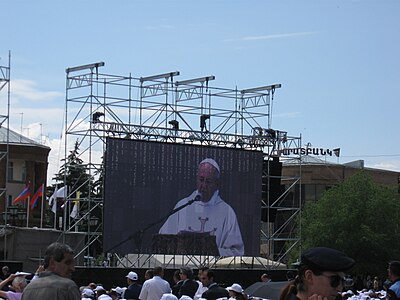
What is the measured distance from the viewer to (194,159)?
36.8 metres

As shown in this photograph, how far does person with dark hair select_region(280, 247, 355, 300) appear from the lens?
14.6ft

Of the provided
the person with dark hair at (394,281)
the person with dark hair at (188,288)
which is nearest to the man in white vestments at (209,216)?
the person with dark hair at (188,288)

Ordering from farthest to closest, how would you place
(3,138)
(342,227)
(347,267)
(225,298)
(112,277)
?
(3,138), (342,227), (112,277), (225,298), (347,267)

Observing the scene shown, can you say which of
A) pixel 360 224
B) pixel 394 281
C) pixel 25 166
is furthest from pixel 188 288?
pixel 25 166

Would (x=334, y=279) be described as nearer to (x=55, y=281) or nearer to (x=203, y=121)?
(x=55, y=281)

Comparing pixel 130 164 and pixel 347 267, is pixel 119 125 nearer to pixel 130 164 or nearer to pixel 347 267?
pixel 130 164

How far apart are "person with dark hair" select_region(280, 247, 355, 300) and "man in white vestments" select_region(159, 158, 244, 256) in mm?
31533

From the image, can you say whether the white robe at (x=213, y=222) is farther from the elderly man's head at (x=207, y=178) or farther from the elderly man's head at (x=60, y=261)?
the elderly man's head at (x=60, y=261)

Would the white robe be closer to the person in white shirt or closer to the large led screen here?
the large led screen

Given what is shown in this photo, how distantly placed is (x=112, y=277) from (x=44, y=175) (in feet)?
132

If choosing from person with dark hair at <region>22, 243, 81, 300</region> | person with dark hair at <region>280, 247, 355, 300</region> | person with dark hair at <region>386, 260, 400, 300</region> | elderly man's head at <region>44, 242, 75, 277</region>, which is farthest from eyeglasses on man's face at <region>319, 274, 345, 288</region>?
person with dark hair at <region>386, 260, 400, 300</region>

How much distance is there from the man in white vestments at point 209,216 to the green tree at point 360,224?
60.1 ft

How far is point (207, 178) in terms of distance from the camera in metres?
37.2

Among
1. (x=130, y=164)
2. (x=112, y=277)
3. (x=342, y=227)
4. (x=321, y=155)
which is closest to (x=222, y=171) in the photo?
(x=130, y=164)
